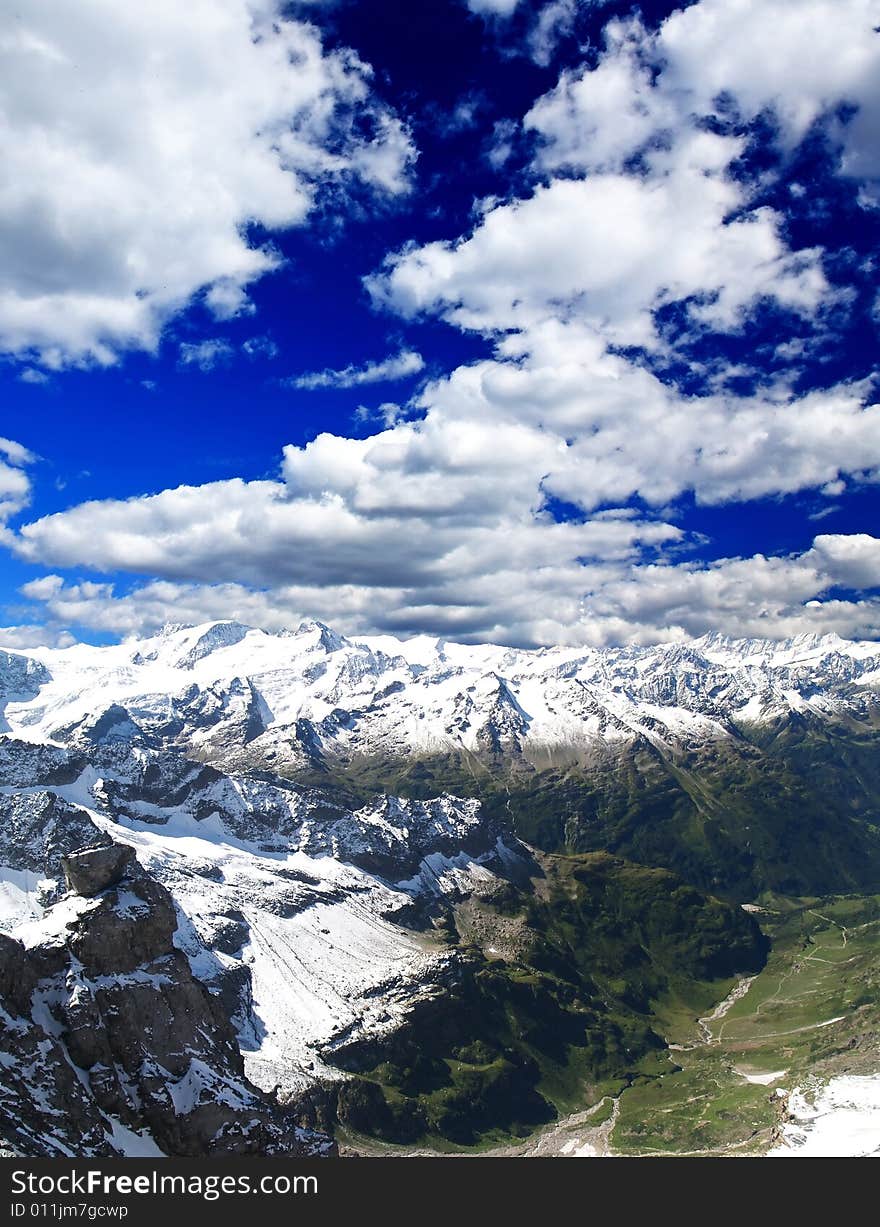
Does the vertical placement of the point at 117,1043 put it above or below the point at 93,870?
below

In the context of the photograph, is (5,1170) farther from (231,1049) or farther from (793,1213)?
(231,1049)

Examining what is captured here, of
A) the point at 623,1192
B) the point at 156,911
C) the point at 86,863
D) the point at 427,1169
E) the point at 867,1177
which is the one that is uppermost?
the point at 86,863

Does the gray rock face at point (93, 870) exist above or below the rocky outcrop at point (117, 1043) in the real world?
above

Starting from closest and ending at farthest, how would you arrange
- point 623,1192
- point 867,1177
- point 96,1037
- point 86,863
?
point 623,1192
point 867,1177
point 96,1037
point 86,863

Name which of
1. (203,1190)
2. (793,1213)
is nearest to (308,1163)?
(203,1190)

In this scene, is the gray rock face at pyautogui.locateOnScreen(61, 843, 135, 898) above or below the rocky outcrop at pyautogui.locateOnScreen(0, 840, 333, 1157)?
above
